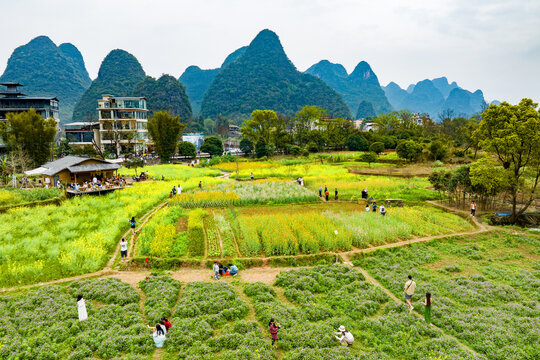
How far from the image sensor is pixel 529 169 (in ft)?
64.4

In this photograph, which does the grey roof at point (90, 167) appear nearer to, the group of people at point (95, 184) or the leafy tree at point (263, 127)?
the group of people at point (95, 184)

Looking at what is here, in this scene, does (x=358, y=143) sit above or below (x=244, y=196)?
above

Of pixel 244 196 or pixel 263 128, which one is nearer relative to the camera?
pixel 244 196

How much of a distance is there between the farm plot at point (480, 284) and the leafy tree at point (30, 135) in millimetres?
38624

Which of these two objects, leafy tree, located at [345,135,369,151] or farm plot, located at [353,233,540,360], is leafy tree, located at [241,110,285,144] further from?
farm plot, located at [353,233,540,360]

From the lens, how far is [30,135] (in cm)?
3447

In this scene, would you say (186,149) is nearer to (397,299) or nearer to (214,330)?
(214,330)

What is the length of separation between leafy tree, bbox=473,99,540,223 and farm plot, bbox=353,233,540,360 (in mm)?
4754

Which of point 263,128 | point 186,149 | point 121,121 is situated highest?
point 121,121

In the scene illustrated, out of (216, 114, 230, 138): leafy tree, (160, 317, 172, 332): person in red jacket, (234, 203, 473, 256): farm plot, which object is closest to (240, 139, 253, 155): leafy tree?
(234, 203, 473, 256): farm plot

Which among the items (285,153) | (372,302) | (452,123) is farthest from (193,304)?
(452,123)

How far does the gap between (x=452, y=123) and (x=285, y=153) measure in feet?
154

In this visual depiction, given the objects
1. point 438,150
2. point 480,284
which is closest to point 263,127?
point 438,150

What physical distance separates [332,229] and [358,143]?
49679 mm
